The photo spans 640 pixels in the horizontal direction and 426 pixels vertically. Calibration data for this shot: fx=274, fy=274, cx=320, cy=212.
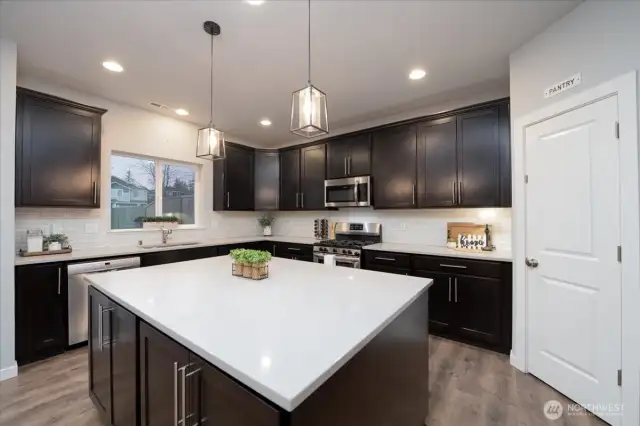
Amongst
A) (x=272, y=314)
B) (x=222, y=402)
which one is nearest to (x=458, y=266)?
(x=272, y=314)

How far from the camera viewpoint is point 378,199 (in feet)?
12.7

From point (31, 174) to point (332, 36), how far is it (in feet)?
10.2

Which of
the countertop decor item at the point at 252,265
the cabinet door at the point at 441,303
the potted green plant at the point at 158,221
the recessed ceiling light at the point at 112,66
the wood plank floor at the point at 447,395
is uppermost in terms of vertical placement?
the recessed ceiling light at the point at 112,66

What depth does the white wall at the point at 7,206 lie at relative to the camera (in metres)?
2.23

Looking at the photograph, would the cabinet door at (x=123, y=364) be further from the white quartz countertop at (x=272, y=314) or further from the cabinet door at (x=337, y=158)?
the cabinet door at (x=337, y=158)

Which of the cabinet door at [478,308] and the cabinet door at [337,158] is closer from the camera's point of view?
the cabinet door at [478,308]

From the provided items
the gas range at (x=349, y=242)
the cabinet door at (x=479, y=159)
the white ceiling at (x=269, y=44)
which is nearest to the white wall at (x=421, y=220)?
the gas range at (x=349, y=242)

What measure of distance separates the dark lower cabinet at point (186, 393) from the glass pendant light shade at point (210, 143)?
1.34 m

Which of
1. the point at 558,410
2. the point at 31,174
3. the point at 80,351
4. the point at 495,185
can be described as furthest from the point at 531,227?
the point at 31,174

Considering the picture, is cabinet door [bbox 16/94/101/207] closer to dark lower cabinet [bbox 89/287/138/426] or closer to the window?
the window

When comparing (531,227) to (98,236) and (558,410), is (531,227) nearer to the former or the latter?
(558,410)

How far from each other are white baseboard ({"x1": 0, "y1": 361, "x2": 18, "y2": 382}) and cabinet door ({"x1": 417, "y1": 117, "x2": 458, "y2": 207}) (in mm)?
4249

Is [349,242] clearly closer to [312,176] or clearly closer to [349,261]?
[349,261]

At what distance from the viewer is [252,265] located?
1.77 metres
